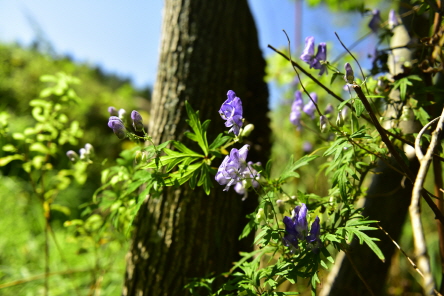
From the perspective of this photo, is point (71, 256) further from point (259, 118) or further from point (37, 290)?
point (259, 118)

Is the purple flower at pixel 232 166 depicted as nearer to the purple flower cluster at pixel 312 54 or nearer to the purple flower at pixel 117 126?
the purple flower at pixel 117 126

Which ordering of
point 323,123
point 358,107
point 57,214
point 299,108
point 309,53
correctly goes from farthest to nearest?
point 57,214 → point 299,108 → point 309,53 → point 323,123 → point 358,107

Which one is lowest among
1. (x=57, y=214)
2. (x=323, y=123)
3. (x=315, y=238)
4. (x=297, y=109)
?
(x=315, y=238)

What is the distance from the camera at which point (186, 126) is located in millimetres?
1560


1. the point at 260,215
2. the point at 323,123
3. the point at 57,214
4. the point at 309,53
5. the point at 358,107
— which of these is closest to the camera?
the point at 358,107

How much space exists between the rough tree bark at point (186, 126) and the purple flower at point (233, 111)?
46 cm

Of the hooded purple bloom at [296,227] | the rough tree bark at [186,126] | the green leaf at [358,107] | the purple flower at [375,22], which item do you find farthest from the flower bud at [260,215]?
the purple flower at [375,22]

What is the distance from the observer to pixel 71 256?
373 cm

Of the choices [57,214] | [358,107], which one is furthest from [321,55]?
[57,214]

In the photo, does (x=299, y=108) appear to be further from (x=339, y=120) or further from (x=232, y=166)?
(x=232, y=166)

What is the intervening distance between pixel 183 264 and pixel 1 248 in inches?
113

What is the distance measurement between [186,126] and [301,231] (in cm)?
80

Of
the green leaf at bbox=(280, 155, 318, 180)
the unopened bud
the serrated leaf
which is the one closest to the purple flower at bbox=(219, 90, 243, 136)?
the serrated leaf

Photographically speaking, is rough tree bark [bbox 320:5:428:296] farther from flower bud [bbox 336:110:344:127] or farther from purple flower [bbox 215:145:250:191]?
purple flower [bbox 215:145:250:191]
